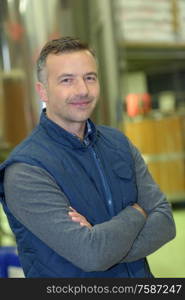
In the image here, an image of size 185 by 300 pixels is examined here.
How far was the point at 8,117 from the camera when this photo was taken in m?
3.04

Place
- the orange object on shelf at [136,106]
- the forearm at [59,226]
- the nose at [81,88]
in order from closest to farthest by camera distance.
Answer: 1. the forearm at [59,226]
2. the nose at [81,88]
3. the orange object on shelf at [136,106]

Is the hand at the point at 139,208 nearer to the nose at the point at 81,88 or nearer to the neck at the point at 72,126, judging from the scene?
the neck at the point at 72,126

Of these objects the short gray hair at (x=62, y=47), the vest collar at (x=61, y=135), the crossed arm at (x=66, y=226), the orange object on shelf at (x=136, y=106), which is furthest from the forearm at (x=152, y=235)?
the orange object on shelf at (x=136, y=106)

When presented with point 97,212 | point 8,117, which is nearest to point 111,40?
point 8,117

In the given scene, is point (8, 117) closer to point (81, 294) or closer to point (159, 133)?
point (81, 294)

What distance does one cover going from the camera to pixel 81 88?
1354 millimetres

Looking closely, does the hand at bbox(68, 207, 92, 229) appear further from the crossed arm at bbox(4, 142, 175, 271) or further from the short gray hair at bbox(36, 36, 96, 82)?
the short gray hair at bbox(36, 36, 96, 82)

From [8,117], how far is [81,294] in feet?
6.40

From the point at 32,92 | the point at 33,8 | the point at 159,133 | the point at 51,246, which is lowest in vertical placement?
the point at 159,133

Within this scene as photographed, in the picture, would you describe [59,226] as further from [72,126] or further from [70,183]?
[72,126]

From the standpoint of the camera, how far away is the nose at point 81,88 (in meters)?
1.35

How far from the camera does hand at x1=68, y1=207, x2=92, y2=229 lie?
50.2 inches

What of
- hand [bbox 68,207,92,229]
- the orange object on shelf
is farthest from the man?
the orange object on shelf

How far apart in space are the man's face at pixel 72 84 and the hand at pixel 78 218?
271 mm
